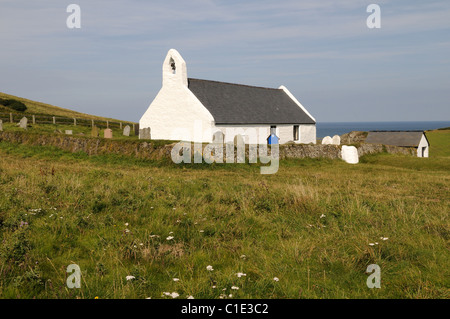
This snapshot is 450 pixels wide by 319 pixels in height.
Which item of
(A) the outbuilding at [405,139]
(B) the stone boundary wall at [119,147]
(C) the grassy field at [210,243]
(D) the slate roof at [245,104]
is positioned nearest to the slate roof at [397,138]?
(A) the outbuilding at [405,139]

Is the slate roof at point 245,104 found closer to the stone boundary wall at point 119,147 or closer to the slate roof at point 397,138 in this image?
the stone boundary wall at point 119,147

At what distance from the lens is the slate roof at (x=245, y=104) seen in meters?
→ 30.6

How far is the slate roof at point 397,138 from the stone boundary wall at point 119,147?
2195 centimetres

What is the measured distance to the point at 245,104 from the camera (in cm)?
3425

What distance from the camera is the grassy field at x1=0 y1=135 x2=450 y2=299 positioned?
4355mm

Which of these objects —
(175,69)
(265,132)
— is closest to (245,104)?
(265,132)

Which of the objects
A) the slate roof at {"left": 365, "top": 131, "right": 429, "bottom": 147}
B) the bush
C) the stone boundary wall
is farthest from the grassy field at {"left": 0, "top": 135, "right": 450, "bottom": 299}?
the bush

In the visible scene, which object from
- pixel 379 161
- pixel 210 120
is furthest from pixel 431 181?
pixel 210 120

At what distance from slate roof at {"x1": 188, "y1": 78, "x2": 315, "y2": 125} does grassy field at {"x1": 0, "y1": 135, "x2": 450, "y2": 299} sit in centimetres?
2124
